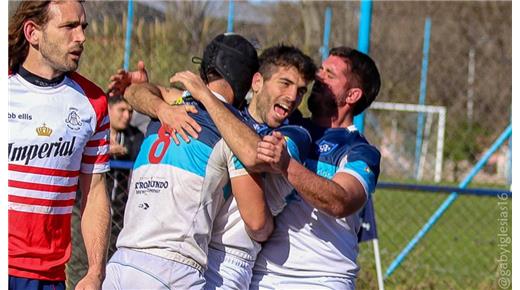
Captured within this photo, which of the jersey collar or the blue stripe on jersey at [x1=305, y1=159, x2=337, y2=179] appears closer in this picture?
the jersey collar

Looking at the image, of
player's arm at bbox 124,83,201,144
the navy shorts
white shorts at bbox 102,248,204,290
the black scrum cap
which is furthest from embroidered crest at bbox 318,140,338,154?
the navy shorts

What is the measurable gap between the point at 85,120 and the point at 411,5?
674 inches

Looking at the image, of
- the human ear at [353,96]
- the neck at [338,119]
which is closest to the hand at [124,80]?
the neck at [338,119]

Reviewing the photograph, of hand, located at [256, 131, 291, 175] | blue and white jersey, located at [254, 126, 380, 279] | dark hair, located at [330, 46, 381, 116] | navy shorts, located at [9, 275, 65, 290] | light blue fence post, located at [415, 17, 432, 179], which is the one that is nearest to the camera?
hand, located at [256, 131, 291, 175]

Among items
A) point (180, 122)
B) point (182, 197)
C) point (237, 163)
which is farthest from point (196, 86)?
point (182, 197)

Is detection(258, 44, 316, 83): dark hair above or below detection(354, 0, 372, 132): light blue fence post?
below

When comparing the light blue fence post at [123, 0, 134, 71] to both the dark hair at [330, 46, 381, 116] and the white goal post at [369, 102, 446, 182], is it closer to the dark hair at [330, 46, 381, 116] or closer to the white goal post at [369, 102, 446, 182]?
the dark hair at [330, 46, 381, 116]

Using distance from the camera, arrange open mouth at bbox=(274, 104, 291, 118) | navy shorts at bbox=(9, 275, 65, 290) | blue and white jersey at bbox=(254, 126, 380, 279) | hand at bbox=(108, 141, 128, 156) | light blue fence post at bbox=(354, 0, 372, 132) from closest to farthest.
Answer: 1. navy shorts at bbox=(9, 275, 65, 290)
2. open mouth at bbox=(274, 104, 291, 118)
3. blue and white jersey at bbox=(254, 126, 380, 279)
4. hand at bbox=(108, 141, 128, 156)
5. light blue fence post at bbox=(354, 0, 372, 132)

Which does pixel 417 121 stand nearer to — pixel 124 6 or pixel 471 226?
pixel 471 226

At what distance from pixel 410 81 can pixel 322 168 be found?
548 inches

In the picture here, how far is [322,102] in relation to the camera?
Result: 4.77m

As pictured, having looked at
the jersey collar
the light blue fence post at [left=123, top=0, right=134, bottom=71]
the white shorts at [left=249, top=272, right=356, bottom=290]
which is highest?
the light blue fence post at [left=123, top=0, right=134, bottom=71]

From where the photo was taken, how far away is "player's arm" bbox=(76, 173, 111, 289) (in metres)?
4.05

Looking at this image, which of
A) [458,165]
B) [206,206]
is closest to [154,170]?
[206,206]
